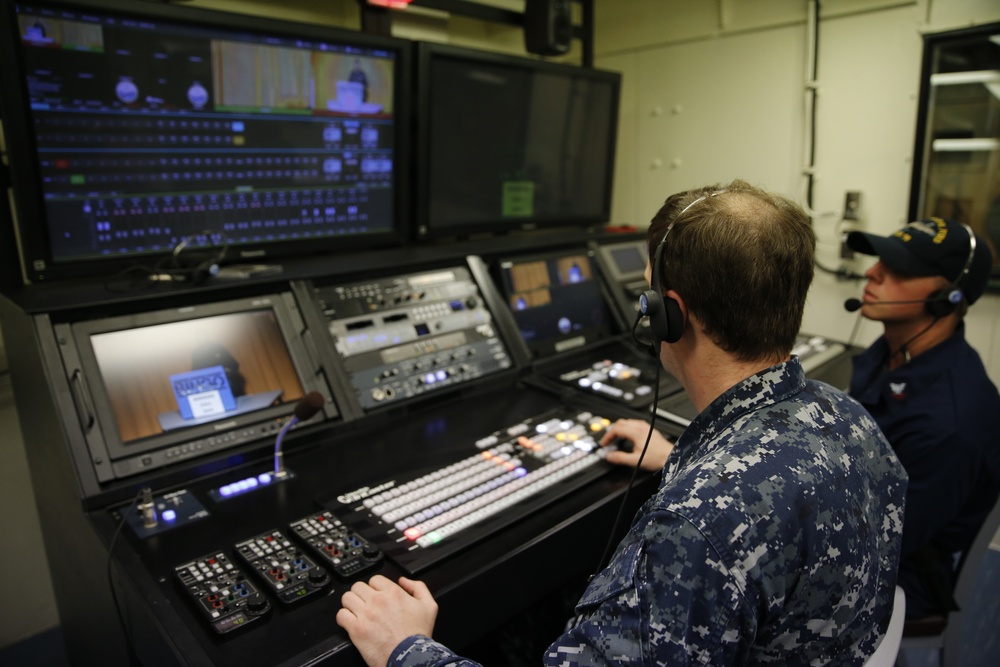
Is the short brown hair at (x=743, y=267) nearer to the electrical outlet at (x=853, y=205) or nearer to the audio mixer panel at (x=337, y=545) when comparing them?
the audio mixer panel at (x=337, y=545)

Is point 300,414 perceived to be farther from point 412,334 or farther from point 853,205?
point 853,205

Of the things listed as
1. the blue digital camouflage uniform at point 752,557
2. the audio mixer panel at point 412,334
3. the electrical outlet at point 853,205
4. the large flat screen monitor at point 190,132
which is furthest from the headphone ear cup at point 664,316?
the electrical outlet at point 853,205

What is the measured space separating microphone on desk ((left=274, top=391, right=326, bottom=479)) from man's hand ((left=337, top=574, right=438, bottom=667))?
0.42 m

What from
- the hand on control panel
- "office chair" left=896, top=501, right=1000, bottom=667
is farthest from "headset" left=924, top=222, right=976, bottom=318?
the hand on control panel

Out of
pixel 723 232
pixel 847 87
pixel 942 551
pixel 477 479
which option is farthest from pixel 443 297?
pixel 847 87

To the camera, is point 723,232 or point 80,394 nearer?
point 723,232

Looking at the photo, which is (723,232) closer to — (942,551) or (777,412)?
(777,412)

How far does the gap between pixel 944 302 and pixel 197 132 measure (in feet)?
6.15

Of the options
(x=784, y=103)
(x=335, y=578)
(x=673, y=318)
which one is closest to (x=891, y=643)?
(x=673, y=318)

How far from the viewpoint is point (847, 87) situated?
9.05 ft

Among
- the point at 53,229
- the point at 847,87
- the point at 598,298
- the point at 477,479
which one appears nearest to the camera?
the point at 477,479

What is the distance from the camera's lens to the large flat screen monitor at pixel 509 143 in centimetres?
206

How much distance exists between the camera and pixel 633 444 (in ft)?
4.71

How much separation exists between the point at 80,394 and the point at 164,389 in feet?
0.49
